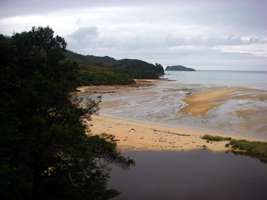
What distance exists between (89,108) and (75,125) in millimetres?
1210

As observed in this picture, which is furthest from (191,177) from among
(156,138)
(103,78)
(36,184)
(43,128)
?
(103,78)

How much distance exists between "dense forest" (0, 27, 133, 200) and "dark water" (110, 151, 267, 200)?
584cm

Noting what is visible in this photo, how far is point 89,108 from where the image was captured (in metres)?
14.7

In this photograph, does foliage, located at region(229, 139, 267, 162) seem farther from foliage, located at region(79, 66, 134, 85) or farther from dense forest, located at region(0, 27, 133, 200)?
foliage, located at region(79, 66, 134, 85)

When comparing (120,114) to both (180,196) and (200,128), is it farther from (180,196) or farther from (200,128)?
(180,196)

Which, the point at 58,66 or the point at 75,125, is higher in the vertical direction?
the point at 58,66

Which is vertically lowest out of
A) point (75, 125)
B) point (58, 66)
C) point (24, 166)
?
point (24, 166)

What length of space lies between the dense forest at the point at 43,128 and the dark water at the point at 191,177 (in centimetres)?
584

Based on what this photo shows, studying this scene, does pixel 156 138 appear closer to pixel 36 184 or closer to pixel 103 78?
pixel 36 184

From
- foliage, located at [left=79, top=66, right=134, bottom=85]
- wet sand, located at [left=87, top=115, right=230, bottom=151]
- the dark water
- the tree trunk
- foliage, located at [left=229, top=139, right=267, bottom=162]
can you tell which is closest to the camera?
the tree trunk

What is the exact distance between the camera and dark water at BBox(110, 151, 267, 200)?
64.8 feet

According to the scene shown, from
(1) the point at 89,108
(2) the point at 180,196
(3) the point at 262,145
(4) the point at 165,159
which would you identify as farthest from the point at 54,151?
(3) the point at 262,145

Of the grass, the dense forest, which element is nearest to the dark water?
the grass

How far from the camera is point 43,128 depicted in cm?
1266
